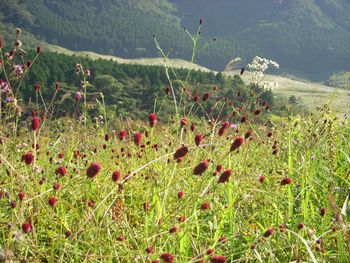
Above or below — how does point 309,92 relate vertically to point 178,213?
below

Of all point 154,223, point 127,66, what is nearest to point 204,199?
point 154,223

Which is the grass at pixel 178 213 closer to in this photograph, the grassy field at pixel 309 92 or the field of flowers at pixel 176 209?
the field of flowers at pixel 176 209

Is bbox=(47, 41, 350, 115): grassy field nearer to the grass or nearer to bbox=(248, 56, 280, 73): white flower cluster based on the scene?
bbox=(248, 56, 280, 73): white flower cluster

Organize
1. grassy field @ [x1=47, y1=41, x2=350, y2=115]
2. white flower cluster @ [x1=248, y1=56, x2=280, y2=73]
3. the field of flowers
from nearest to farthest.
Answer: the field of flowers → white flower cluster @ [x1=248, y1=56, x2=280, y2=73] → grassy field @ [x1=47, y1=41, x2=350, y2=115]

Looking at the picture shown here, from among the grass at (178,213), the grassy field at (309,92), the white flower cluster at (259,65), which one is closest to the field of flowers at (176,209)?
the grass at (178,213)

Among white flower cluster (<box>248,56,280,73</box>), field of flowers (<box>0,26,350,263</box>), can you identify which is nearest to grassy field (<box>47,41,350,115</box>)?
white flower cluster (<box>248,56,280,73</box>)

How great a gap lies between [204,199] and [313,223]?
57 centimetres

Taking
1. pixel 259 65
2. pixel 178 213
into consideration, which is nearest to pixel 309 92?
pixel 259 65

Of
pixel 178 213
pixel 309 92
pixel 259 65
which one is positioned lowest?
pixel 309 92

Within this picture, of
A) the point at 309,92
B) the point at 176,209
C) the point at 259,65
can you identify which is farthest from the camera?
the point at 309,92

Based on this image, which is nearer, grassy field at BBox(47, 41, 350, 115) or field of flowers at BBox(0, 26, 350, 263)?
field of flowers at BBox(0, 26, 350, 263)

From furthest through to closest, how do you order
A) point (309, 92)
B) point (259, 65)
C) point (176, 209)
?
point (309, 92), point (259, 65), point (176, 209)

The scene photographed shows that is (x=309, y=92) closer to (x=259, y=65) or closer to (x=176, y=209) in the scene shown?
(x=259, y=65)

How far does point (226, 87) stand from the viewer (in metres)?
57.8
